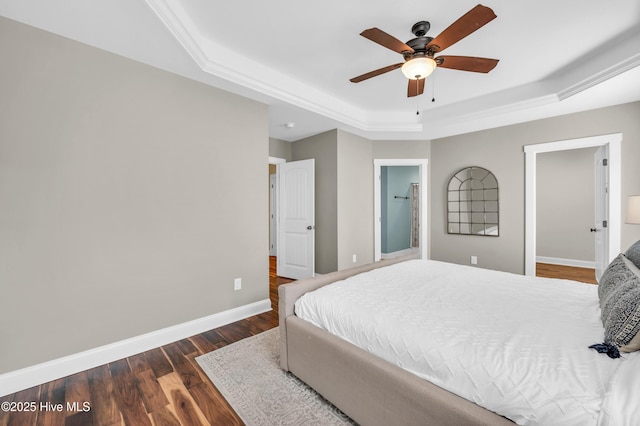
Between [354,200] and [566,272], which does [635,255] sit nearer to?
[354,200]

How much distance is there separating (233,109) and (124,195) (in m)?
1.37

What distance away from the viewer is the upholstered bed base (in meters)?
1.08

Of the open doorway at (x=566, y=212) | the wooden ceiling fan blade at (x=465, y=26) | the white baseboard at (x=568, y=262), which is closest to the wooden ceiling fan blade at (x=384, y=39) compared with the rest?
the wooden ceiling fan blade at (x=465, y=26)

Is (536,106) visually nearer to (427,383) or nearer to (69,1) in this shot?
(427,383)

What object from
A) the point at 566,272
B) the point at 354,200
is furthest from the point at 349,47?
the point at 566,272

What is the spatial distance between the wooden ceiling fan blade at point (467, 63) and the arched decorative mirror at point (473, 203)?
2417 mm

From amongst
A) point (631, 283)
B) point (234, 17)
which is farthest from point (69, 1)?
point (631, 283)

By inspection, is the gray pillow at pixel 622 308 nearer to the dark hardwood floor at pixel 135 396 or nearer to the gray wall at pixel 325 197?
the dark hardwood floor at pixel 135 396

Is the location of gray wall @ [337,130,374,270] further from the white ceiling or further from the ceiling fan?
the ceiling fan

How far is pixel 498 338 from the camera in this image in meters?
1.19

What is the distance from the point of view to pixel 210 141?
8.95ft

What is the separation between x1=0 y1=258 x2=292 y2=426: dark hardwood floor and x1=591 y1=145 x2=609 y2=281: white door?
4.35 metres

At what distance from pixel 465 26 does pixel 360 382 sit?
87.8 inches

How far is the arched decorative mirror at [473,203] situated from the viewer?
4.15m
